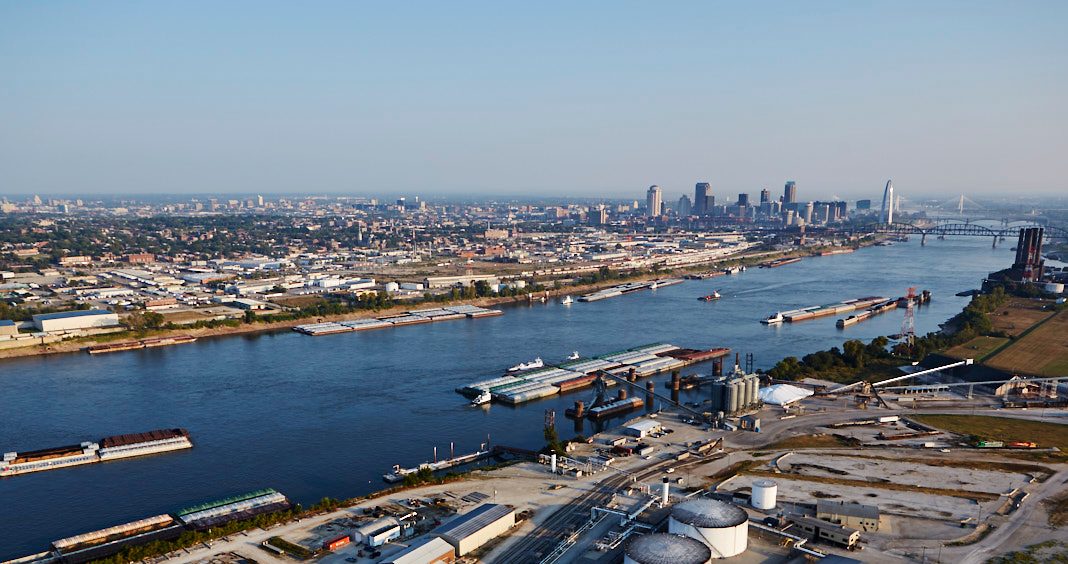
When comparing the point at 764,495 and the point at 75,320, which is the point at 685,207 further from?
the point at 764,495

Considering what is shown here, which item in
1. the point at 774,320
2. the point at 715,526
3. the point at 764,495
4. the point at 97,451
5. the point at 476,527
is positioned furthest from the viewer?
the point at 774,320

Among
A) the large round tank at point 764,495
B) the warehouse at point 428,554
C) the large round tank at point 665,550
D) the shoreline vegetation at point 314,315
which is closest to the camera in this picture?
the large round tank at point 665,550

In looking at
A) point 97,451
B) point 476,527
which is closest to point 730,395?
point 476,527

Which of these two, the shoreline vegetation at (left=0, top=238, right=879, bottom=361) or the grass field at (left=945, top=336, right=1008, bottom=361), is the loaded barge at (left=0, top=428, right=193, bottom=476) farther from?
the grass field at (left=945, top=336, right=1008, bottom=361)

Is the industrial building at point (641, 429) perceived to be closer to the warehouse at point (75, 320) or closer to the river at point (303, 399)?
the river at point (303, 399)

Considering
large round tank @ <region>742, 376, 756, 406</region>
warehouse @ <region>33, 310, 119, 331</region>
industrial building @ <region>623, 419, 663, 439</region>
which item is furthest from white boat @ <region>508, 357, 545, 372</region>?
warehouse @ <region>33, 310, 119, 331</region>

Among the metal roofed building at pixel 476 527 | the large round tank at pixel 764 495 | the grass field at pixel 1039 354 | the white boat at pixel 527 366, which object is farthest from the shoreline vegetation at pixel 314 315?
the large round tank at pixel 764 495
